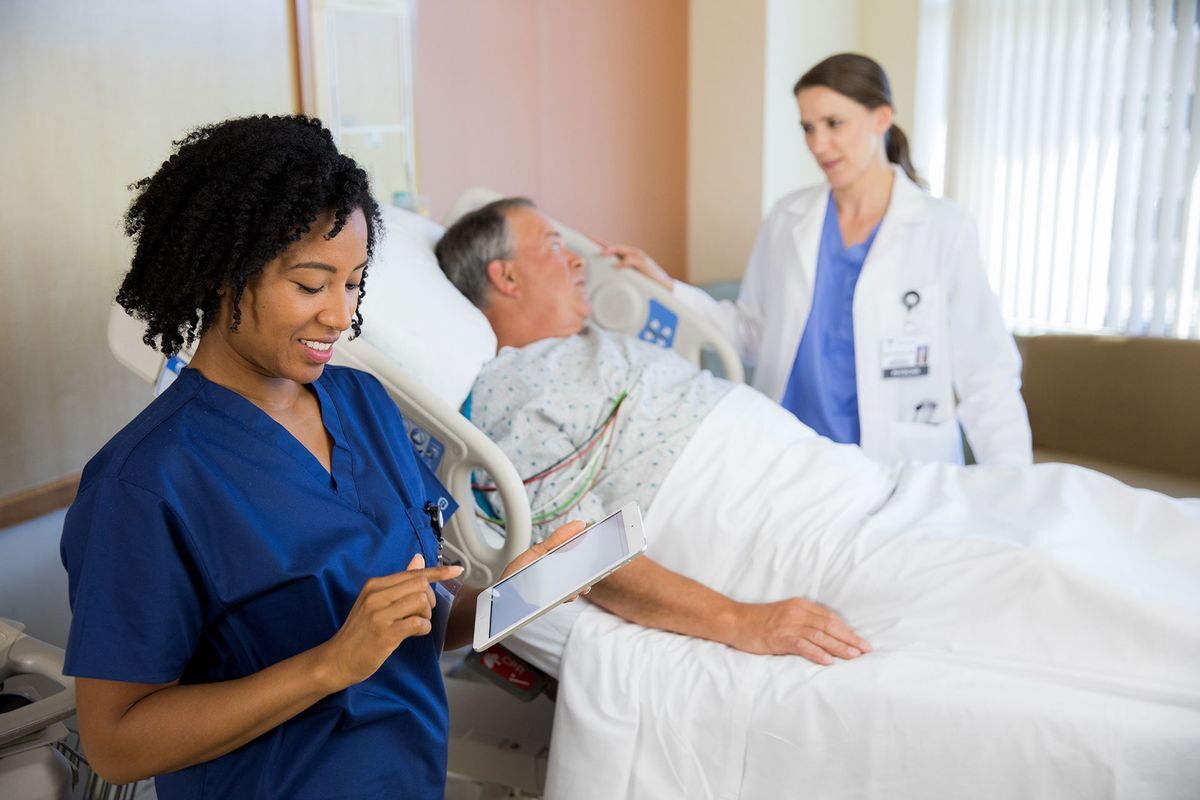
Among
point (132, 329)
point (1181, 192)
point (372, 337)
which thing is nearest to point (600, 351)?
point (372, 337)

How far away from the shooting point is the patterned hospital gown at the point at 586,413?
1.87m

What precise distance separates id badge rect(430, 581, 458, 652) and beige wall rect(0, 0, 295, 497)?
0.86 meters

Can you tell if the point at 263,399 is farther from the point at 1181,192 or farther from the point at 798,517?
the point at 1181,192

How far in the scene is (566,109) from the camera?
3.54m

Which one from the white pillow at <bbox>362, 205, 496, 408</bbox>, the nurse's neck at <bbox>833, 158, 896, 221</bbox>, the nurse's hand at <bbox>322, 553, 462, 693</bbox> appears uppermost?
the nurse's neck at <bbox>833, 158, 896, 221</bbox>

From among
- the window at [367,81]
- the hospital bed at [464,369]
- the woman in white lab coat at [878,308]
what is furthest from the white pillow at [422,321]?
the woman in white lab coat at [878,308]

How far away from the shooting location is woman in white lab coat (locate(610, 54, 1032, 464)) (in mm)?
2379

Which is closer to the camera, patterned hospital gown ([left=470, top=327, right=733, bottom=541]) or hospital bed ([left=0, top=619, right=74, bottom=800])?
hospital bed ([left=0, top=619, right=74, bottom=800])

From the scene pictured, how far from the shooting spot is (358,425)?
1.26m

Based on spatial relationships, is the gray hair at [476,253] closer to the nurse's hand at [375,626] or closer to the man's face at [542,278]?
the man's face at [542,278]

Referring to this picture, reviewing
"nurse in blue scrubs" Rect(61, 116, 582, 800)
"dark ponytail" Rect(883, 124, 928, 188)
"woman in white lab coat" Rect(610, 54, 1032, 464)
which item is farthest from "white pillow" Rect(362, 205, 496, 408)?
"dark ponytail" Rect(883, 124, 928, 188)

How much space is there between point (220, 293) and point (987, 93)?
395 cm

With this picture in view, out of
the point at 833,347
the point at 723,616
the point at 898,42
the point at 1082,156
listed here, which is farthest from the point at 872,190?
the point at 898,42

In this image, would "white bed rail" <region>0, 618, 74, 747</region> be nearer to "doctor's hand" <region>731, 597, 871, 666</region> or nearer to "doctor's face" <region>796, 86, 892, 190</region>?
"doctor's hand" <region>731, 597, 871, 666</region>
